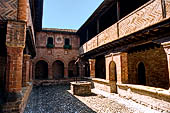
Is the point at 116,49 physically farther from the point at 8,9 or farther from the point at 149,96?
the point at 8,9

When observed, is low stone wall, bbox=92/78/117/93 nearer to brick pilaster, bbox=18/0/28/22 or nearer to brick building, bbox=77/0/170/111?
brick building, bbox=77/0/170/111

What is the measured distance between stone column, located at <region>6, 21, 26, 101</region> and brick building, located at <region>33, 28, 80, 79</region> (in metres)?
11.4

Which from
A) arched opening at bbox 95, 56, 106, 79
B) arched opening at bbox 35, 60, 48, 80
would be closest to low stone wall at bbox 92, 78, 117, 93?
arched opening at bbox 95, 56, 106, 79

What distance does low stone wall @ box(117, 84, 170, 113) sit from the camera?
4.83 metres

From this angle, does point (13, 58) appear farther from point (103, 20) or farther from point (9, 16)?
point (103, 20)

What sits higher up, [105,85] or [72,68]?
[72,68]

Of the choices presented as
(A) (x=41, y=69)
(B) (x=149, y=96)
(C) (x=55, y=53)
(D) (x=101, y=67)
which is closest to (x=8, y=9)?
(B) (x=149, y=96)

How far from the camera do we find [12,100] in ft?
12.6

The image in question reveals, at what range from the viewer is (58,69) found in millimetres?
16984

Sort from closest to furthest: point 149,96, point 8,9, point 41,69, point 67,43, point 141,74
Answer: point 8,9 → point 149,96 → point 141,74 → point 41,69 → point 67,43

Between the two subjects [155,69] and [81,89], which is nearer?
[81,89]

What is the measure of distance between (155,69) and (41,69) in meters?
13.8

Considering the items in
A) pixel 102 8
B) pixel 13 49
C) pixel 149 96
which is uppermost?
pixel 102 8

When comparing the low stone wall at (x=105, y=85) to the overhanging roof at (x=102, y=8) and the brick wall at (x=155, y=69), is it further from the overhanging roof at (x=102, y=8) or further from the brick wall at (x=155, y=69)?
the overhanging roof at (x=102, y=8)
